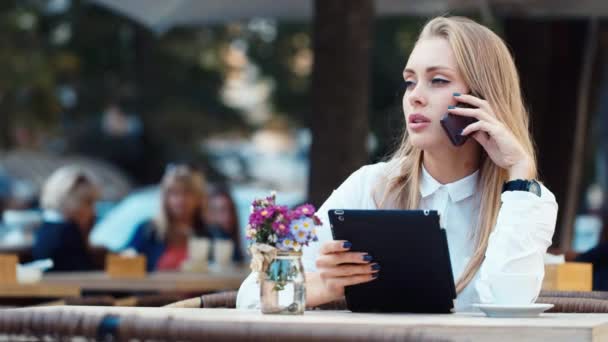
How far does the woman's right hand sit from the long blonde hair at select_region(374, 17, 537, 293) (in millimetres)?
422

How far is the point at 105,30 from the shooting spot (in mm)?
20484

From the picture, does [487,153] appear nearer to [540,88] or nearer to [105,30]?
[540,88]

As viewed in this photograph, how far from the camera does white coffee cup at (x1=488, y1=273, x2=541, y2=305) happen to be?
2.91 metres

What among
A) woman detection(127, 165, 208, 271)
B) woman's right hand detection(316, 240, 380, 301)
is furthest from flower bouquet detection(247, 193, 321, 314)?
woman detection(127, 165, 208, 271)

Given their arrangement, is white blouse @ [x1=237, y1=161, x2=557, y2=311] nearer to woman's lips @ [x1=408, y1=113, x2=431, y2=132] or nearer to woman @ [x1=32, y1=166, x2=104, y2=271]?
woman's lips @ [x1=408, y1=113, x2=431, y2=132]

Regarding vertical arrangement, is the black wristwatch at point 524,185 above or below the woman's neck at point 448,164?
below

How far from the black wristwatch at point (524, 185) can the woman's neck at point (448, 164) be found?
236 mm

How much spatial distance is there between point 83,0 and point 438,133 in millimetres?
16961

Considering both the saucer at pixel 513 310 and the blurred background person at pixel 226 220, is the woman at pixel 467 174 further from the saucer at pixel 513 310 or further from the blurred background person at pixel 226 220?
the blurred background person at pixel 226 220

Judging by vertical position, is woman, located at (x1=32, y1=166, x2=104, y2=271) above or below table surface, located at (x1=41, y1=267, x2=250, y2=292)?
above

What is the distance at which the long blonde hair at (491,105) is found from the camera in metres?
3.18

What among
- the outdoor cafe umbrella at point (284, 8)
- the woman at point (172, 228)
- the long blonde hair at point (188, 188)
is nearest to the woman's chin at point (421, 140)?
the outdoor cafe umbrella at point (284, 8)

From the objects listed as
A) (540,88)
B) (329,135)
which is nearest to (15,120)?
(540,88)

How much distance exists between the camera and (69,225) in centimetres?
806
